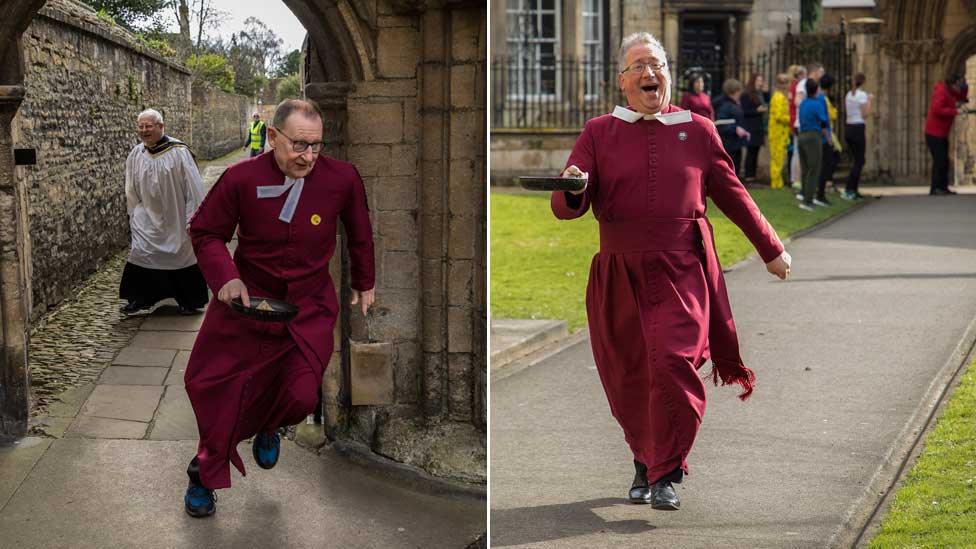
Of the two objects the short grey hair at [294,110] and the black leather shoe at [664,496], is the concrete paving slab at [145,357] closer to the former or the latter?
the short grey hair at [294,110]

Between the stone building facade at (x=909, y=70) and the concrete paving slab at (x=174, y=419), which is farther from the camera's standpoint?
the stone building facade at (x=909, y=70)

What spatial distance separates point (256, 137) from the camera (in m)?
5.64

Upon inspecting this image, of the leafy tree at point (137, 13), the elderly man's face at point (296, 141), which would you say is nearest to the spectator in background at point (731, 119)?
the leafy tree at point (137, 13)

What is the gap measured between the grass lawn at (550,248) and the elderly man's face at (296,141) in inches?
222

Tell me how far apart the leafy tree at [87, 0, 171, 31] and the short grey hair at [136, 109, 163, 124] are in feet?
1.28

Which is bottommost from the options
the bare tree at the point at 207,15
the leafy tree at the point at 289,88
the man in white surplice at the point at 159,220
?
the man in white surplice at the point at 159,220

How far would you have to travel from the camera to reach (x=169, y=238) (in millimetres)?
6602

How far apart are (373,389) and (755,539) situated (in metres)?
2.12

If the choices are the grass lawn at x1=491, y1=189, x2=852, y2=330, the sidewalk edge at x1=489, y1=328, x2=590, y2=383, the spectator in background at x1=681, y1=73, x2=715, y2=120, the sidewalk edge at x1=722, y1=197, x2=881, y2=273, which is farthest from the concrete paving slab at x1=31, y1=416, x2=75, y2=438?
the spectator in background at x1=681, y1=73, x2=715, y2=120

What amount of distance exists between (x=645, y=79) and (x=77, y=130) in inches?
112

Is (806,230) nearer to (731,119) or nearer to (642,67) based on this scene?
(731,119)

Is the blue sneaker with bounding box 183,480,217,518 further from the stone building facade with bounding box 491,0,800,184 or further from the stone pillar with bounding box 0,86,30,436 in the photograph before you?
the stone building facade with bounding box 491,0,800,184

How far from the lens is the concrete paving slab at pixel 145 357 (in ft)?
21.2

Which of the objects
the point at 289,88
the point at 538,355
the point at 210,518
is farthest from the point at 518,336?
the point at 210,518
